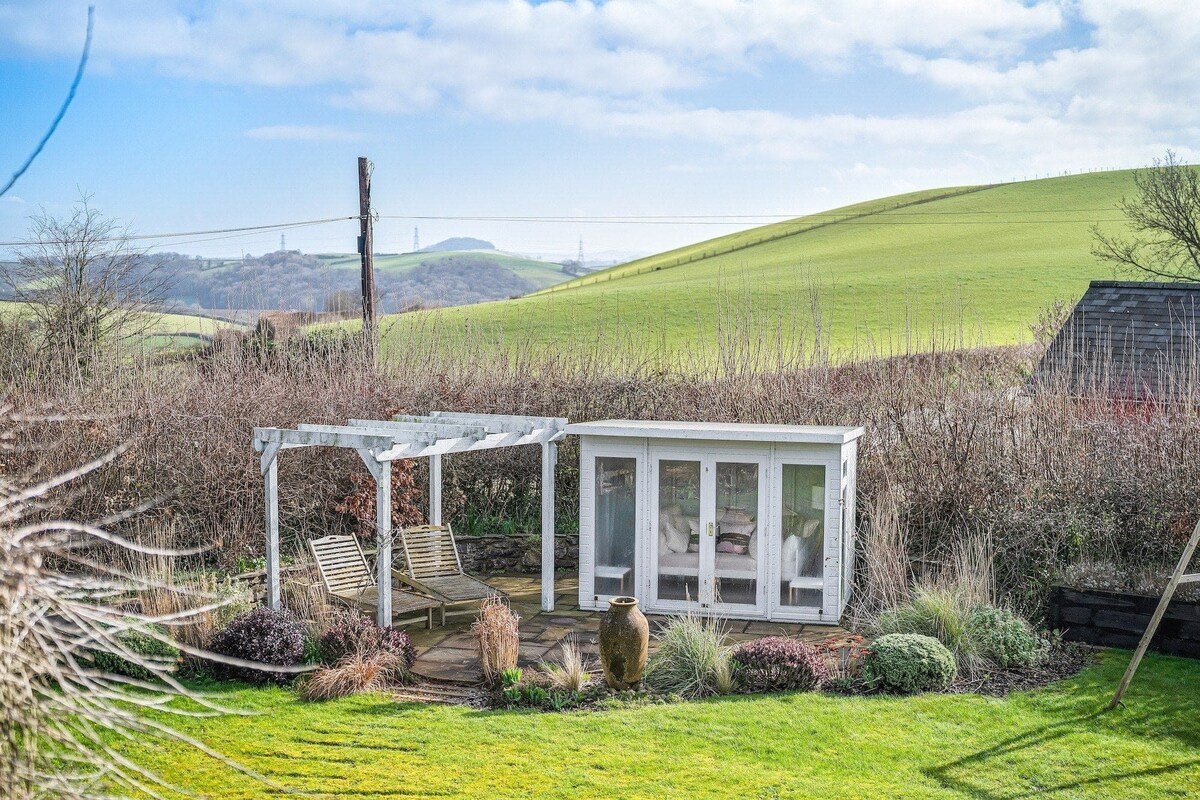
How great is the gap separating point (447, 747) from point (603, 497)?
383 cm

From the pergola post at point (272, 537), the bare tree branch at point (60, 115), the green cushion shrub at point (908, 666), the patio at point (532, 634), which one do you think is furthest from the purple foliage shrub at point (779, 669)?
the bare tree branch at point (60, 115)

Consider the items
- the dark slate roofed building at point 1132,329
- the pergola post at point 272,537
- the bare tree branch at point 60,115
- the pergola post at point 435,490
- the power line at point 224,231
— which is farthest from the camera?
the power line at point 224,231

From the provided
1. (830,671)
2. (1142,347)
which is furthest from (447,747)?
(1142,347)

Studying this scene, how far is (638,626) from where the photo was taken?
25.1 feet

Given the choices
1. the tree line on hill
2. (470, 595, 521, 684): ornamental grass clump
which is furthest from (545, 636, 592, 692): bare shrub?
the tree line on hill

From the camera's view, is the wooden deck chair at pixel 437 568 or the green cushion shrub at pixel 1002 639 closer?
the green cushion shrub at pixel 1002 639

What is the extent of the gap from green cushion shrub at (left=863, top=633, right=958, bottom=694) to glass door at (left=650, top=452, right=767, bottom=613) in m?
2.06

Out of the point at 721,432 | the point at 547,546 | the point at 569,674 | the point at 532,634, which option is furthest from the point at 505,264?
the point at 569,674

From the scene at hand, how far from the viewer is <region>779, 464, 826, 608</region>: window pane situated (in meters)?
9.60

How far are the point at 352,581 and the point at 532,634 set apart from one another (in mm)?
1826

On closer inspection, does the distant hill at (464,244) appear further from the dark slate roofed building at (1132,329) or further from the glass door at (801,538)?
the glass door at (801,538)

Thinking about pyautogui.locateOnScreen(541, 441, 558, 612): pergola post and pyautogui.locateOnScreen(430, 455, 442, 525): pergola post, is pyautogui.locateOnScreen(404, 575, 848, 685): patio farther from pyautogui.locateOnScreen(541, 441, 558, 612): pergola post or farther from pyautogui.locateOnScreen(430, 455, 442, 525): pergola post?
pyautogui.locateOnScreen(430, 455, 442, 525): pergola post

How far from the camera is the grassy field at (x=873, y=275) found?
31500 mm

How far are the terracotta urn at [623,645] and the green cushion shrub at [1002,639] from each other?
2736mm
